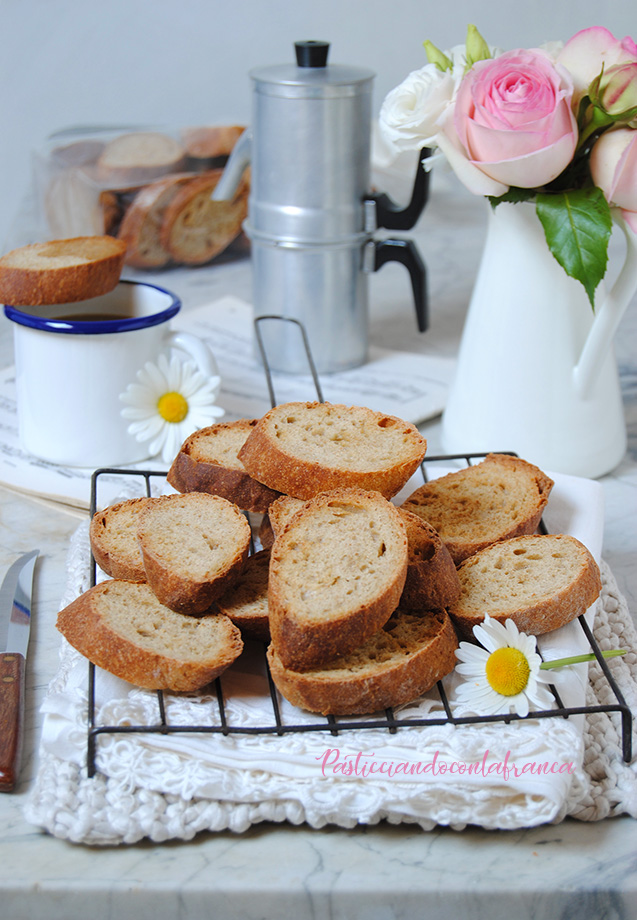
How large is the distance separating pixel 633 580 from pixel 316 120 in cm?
85

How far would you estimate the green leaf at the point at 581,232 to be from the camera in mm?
1076

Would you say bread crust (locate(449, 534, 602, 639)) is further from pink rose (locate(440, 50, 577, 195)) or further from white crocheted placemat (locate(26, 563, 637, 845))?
pink rose (locate(440, 50, 577, 195))

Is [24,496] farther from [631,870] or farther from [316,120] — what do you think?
[631,870]

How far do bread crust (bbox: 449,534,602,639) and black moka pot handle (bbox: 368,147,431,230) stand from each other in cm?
81

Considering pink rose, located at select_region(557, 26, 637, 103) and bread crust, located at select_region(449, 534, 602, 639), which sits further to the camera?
pink rose, located at select_region(557, 26, 637, 103)

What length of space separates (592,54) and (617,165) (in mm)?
131

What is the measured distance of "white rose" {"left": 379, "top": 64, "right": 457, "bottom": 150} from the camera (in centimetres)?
110

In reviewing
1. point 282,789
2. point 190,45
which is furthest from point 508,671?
point 190,45

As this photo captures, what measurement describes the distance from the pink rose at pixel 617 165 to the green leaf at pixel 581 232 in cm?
2

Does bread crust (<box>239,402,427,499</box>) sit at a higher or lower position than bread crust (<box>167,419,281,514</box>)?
higher

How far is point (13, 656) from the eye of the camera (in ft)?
2.97

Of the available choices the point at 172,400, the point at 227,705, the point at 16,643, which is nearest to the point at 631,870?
the point at 227,705

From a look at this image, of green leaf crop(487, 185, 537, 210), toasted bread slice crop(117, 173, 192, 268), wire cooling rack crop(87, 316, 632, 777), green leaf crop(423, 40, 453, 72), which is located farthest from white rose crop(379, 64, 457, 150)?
toasted bread slice crop(117, 173, 192, 268)

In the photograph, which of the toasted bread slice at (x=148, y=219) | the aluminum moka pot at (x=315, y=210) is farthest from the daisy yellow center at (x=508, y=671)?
the toasted bread slice at (x=148, y=219)
